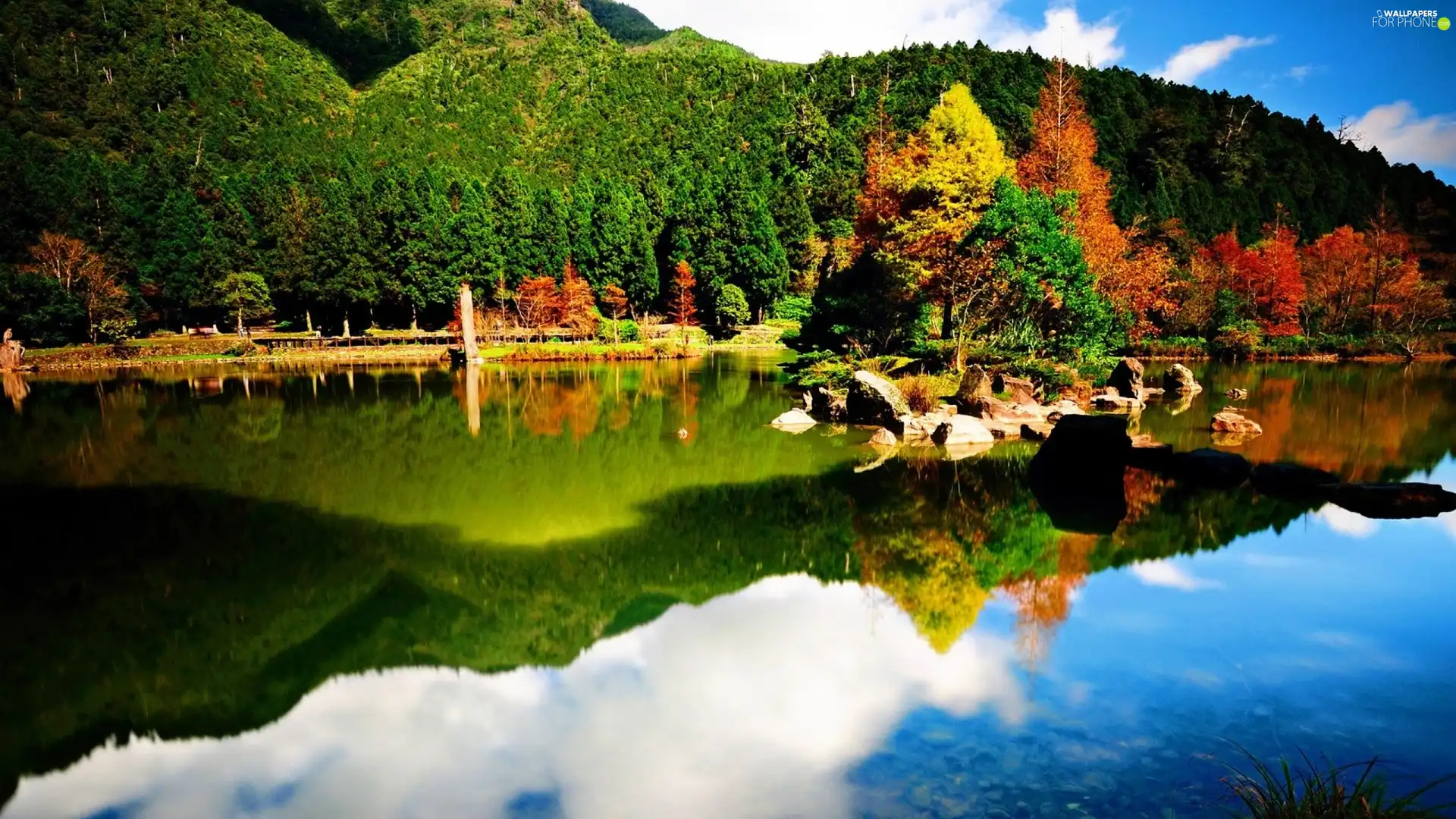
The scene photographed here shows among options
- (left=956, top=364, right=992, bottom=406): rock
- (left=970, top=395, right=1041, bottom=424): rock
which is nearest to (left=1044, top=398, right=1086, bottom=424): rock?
(left=970, top=395, right=1041, bottom=424): rock

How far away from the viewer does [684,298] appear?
5203 centimetres

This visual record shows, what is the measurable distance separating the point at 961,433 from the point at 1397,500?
7370mm

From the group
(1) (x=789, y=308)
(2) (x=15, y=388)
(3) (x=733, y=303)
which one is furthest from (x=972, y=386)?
(1) (x=789, y=308)

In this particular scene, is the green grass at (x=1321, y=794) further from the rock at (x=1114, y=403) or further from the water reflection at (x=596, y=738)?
the rock at (x=1114, y=403)

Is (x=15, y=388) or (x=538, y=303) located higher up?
(x=538, y=303)

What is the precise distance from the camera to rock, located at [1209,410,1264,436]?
17.1 m

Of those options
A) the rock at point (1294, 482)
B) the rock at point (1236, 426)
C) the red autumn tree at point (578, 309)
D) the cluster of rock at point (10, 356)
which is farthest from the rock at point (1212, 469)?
the cluster of rock at point (10, 356)

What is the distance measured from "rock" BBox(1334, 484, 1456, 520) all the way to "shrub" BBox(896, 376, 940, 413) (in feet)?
28.7

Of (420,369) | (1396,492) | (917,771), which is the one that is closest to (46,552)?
(917,771)

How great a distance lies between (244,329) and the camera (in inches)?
1868

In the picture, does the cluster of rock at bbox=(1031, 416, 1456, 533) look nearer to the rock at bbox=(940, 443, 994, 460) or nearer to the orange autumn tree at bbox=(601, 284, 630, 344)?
the rock at bbox=(940, 443, 994, 460)

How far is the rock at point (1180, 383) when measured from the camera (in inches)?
989

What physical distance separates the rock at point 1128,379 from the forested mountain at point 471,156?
41.0 ft

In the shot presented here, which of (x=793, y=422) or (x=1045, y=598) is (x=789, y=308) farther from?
(x=1045, y=598)
